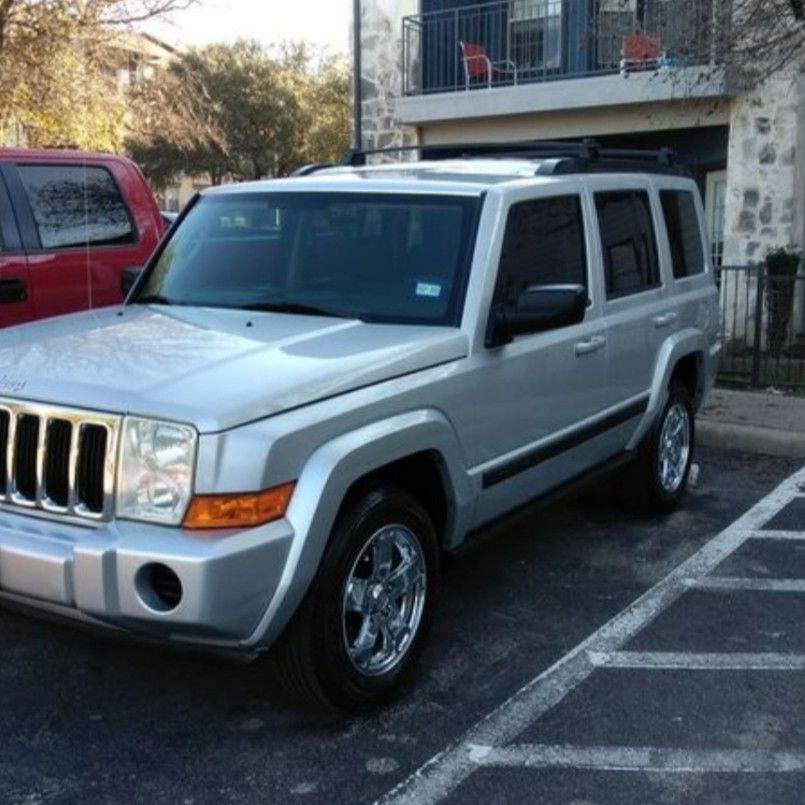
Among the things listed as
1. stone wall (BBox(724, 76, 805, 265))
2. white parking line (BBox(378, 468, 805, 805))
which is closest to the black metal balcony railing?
stone wall (BBox(724, 76, 805, 265))

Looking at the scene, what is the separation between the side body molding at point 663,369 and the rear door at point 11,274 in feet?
11.3

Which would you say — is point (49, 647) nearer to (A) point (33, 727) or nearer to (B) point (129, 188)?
(A) point (33, 727)

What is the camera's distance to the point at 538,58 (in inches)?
599

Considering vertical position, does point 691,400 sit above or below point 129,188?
below

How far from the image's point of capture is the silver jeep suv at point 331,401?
3229 mm

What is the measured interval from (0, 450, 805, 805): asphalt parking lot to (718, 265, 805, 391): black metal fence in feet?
15.9

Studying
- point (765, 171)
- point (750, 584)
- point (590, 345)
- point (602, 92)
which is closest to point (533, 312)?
point (590, 345)

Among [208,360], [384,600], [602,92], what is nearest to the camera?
[208,360]

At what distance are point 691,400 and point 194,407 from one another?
400 centimetres

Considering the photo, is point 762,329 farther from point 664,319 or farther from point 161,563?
point 161,563

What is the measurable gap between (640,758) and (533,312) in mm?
1655

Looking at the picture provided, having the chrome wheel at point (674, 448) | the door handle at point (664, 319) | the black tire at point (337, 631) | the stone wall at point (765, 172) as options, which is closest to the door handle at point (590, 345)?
the door handle at point (664, 319)

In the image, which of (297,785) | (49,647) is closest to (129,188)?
(49,647)

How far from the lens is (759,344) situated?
9.85 meters
